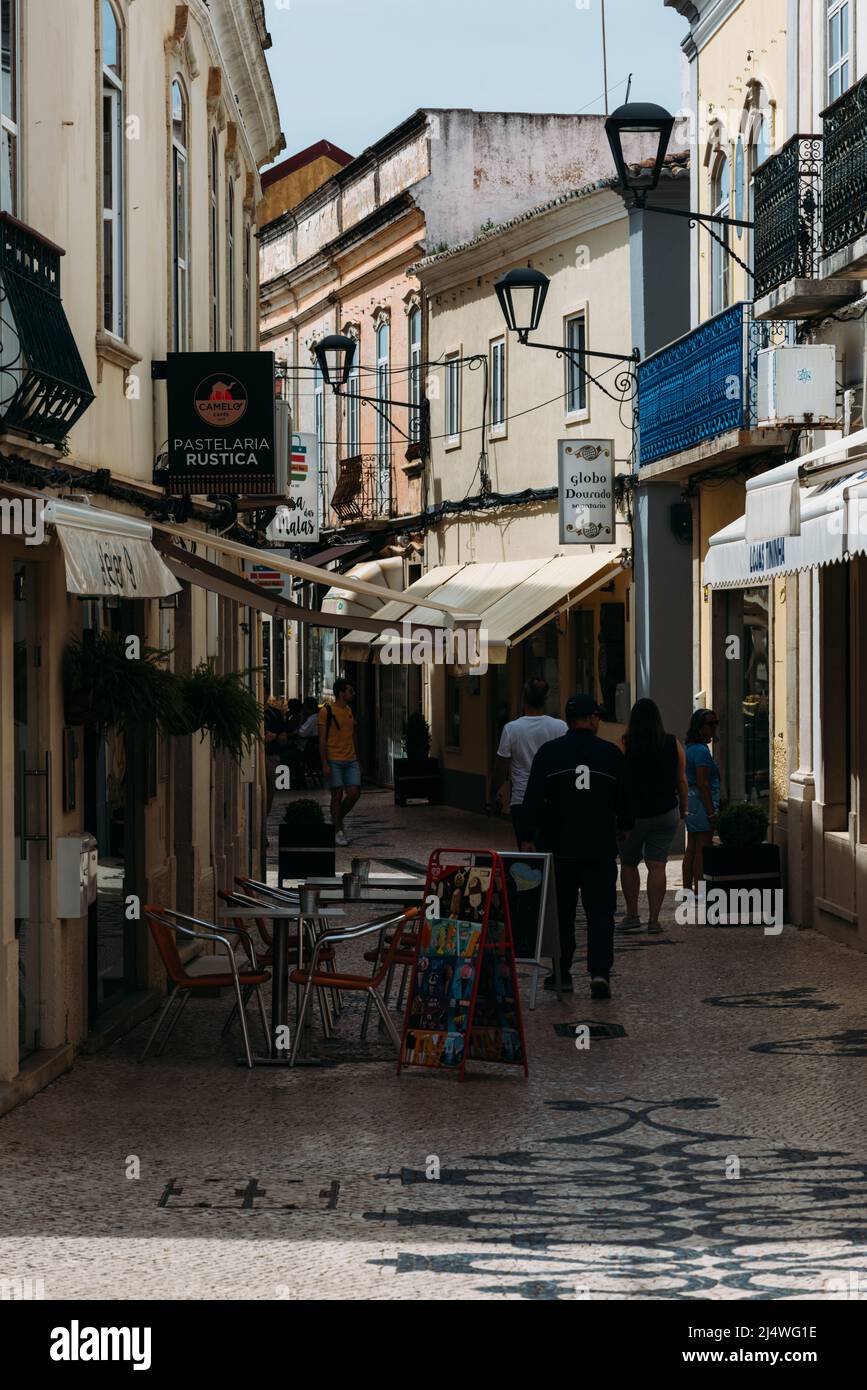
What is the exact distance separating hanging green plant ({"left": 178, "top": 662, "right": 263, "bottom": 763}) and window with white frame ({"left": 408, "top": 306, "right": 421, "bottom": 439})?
62.6ft

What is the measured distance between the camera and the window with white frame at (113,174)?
478 inches

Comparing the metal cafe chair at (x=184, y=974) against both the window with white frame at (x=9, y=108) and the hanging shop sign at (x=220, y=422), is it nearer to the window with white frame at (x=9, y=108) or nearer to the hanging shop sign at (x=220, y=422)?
the window with white frame at (x=9, y=108)

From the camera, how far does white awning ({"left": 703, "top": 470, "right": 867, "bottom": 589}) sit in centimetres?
1182

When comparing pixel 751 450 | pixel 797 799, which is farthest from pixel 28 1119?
pixel 751 450

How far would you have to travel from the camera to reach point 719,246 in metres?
19.8

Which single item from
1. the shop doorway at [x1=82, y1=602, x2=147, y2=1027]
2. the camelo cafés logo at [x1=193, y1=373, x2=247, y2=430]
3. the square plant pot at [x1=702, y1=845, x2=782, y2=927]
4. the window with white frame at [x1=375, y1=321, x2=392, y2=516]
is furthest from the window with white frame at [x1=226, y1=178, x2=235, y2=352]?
the window with white frame at [x1=375, y1=321, x2=392, y2=516]

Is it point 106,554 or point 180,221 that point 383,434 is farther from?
point 106,554

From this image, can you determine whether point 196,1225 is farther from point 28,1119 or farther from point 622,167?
point 622,167

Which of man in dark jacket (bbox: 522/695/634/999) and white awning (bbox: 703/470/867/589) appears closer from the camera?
white awning (bbox: 703/470/867/589)

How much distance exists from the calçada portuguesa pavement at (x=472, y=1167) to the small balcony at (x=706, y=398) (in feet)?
21.9

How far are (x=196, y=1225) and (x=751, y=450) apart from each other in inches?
474

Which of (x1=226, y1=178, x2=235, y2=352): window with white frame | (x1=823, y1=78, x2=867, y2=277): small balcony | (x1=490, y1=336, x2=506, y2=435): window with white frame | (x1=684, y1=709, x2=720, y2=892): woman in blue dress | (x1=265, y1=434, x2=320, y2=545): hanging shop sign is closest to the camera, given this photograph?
(x1=823, y1=78, x2=867, y2=277): small balcony

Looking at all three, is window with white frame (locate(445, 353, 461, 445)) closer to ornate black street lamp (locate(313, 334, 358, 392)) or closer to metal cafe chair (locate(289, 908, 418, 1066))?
ornate black street lamp (locate(313, 334, 358, 392))

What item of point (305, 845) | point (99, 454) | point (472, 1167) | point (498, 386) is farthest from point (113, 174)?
point (498, 386)
